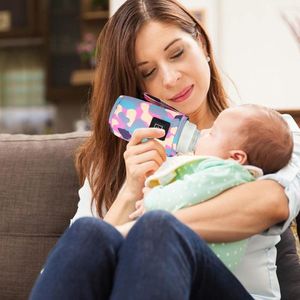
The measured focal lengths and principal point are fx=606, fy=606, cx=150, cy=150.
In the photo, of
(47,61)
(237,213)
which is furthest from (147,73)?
(47,61)

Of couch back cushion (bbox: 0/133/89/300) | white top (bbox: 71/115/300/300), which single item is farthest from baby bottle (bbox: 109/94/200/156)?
couch back cushion (bbox: 0/133/89/300)

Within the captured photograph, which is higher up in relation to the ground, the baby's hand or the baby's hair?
the baby's hair

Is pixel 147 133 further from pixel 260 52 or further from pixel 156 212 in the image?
pixel 260 52

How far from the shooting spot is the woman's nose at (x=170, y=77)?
53.2 inches

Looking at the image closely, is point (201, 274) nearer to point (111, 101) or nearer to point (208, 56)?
point (111, 101)

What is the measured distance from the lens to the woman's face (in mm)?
1367

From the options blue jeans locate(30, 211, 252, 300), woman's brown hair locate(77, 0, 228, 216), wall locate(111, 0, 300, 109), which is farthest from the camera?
wall locate(111, 0, 300, 109)

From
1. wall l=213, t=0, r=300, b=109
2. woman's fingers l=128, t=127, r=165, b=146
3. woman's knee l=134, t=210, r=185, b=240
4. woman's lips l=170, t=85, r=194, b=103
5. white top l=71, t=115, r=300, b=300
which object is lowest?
wall l=213, t=0, r=300, b=109

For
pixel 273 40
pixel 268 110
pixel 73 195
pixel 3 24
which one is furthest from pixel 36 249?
pixel 3 24

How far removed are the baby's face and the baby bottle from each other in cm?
9

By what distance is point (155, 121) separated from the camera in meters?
1.30

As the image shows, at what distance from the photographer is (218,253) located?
1065 millimetres

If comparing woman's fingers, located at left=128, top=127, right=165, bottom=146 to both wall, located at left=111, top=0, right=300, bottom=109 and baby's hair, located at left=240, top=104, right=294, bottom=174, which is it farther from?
wall, located at left=111, top=0, right=300, bottom=109

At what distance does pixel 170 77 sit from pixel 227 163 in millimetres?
338
